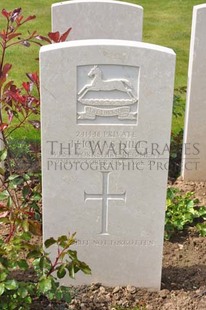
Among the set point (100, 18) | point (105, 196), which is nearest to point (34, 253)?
point (105, 196)

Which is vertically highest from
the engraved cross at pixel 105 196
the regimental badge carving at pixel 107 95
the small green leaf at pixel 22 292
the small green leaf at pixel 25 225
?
the regimental badge carving at pixel 107 95

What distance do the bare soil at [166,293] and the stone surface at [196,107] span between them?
1.16 metres

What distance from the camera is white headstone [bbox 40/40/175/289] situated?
3.07 metres

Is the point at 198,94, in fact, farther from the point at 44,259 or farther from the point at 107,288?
the point at 44,259

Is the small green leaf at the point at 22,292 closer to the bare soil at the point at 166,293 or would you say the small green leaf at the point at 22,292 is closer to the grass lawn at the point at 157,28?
the bare soil at the point at 166,293

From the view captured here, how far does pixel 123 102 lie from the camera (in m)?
3.16

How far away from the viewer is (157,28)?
1023 cm

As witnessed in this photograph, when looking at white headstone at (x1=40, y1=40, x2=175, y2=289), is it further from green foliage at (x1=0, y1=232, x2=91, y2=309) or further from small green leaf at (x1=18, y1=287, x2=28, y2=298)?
small green leaf at (x1=18, y1=287, x2=28, y2=298)

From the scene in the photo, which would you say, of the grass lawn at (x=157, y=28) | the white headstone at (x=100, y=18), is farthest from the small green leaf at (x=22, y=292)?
the grass lawn at (x=157, y=28)

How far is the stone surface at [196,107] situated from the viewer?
4.63 meters

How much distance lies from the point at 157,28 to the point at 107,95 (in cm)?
741

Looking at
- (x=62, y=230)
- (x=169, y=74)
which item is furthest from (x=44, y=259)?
(x=169, y=74)

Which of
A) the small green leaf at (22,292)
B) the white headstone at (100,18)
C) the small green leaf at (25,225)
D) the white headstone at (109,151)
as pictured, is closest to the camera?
the small green leaf at (22,292)

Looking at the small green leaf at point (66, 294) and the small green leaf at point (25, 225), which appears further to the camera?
the small green leaf at point (25, 225)
